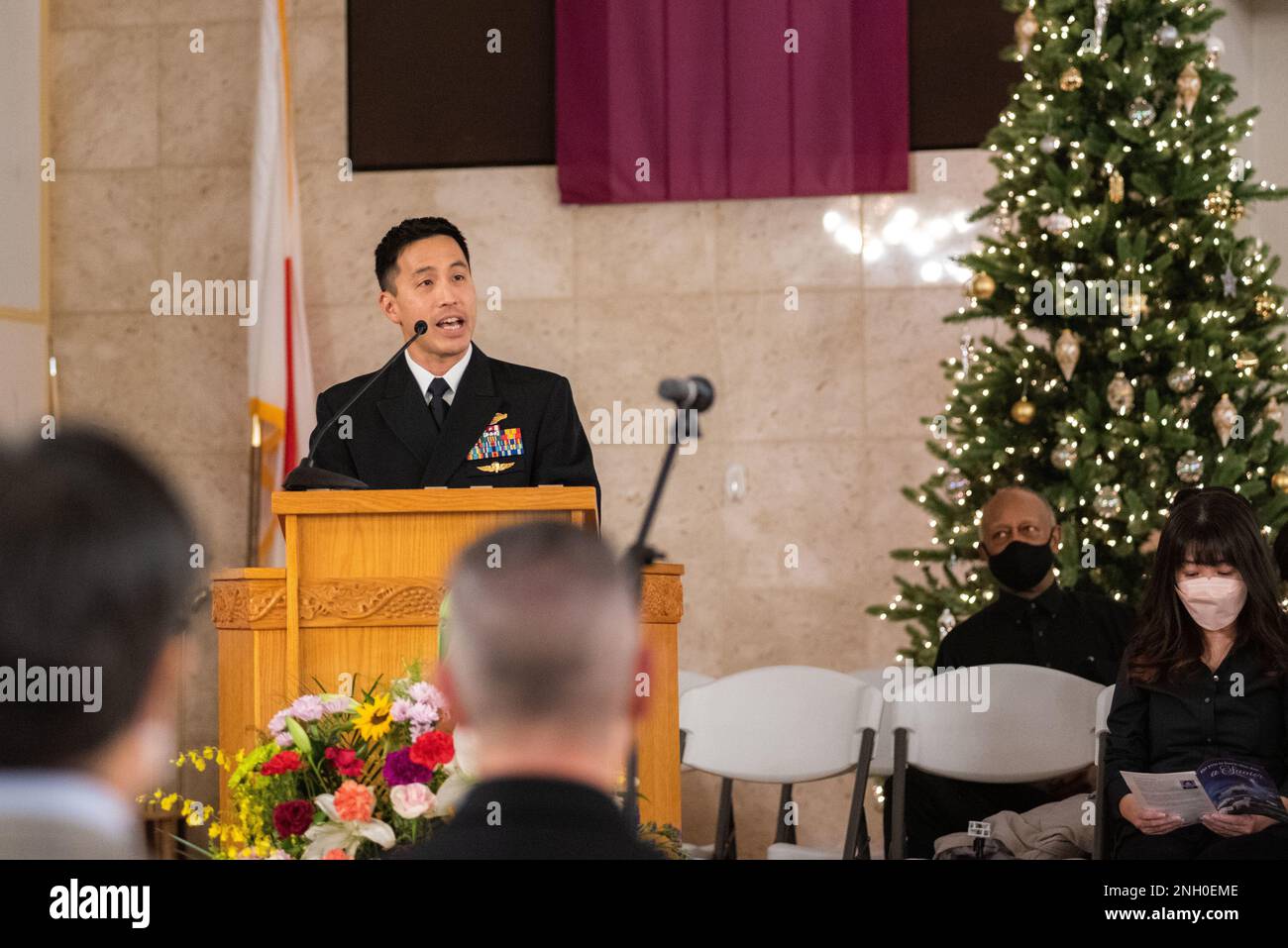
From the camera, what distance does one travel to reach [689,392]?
1.99 metres

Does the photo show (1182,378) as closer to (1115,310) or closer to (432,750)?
(1115,310)

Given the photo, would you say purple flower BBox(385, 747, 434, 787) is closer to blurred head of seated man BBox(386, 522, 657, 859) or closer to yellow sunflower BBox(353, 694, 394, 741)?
yellow sunflower BBox(353, 694, 394, 741)

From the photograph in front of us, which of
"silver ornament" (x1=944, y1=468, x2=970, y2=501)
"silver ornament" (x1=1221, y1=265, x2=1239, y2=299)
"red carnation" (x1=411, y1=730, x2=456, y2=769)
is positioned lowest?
"red carnation" (x1=411, y1=730, x2=456, y2=769)

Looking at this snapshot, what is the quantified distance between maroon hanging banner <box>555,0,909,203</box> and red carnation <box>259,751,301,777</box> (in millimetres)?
4980

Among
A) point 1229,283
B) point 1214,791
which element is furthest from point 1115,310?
point 1214,791

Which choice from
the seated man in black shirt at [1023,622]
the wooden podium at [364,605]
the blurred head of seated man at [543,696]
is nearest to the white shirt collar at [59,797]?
the blurred head of seated man at [543,696]

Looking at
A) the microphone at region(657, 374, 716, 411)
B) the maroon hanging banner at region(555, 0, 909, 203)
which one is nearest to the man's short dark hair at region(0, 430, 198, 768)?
the microphone at region(657, 374, 716, 411)

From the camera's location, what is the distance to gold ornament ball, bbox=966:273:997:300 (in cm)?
556

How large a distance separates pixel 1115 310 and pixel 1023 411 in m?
0.48

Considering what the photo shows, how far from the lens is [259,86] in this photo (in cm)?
701

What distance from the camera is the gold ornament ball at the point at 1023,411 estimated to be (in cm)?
545

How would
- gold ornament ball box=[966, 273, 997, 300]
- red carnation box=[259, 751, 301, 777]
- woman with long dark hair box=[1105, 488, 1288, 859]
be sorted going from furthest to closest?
gold ornament ball box=[966, 273, 997, 300] → woman with long dark hair box=[1105, 488, 1288, 859] → red carnation box=[259, 751, 301, 777]

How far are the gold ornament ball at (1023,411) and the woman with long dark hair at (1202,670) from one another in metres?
1.64

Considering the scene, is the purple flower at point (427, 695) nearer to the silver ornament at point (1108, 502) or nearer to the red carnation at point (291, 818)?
the red carnation at point (291, 818)
